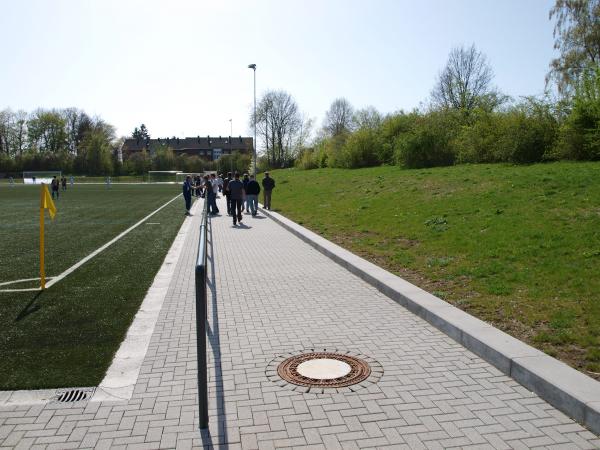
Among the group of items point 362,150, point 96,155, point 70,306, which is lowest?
point 70,306

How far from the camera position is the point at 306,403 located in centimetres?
384

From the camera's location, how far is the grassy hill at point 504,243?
5315mm

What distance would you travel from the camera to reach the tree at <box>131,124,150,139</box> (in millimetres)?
135375

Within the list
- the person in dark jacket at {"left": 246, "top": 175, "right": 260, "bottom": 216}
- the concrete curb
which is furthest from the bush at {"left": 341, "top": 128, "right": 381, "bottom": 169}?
the concrete curb

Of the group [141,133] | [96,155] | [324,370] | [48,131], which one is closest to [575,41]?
[324,370]

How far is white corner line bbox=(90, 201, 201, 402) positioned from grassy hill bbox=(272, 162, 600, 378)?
3775 millimetres

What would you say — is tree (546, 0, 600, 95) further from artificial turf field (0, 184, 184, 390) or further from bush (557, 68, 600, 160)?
artificial turf field (0, 184, 184, 390)

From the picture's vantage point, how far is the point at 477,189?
1512 centimetres

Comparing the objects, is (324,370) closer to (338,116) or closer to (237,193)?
(237,193)

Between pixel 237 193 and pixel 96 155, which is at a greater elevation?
pixel 96 155

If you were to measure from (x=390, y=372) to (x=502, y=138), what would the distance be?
19.2m

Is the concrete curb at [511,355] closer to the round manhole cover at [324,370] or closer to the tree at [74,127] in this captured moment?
the round manhole cover at [324,370]

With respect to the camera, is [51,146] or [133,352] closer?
[133,352]

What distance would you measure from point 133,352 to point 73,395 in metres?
1.01
